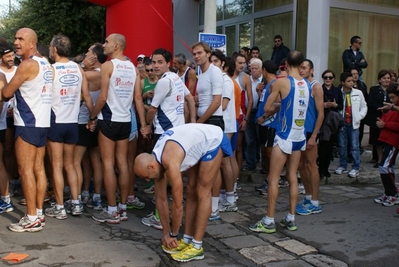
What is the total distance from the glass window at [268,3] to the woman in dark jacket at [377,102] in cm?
400

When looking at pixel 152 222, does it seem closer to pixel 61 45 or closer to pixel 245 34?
pixel 61 45

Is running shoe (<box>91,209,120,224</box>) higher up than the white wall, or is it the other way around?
the white wall

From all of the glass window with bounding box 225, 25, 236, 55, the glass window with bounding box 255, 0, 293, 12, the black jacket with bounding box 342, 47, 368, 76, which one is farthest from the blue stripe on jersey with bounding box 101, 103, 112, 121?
the glass window with bounding box 225, 25, 236, 55

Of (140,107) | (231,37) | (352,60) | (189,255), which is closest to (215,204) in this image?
(189,255)

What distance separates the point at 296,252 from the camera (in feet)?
15.0

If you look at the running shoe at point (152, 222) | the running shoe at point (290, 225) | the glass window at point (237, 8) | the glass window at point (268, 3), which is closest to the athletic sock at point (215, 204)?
the running shoe at point (152, 222)

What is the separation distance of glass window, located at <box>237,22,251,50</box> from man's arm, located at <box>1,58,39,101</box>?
372 inches

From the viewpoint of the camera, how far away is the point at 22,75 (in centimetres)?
474

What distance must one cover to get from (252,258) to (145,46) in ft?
19.6

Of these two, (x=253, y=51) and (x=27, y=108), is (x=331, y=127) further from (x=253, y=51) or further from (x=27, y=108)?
(x=27, y=108)

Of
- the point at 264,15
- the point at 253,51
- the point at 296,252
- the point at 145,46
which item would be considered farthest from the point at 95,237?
the point at 264,15

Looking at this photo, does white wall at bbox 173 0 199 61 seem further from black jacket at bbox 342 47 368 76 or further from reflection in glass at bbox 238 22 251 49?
black jacket at bbox 342 47 368 76

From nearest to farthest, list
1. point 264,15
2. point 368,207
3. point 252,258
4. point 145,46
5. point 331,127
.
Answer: point 252,258, point 368,207, point 331,127, point 145,46, point 264,15

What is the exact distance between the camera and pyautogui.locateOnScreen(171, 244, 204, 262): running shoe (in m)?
4.21
